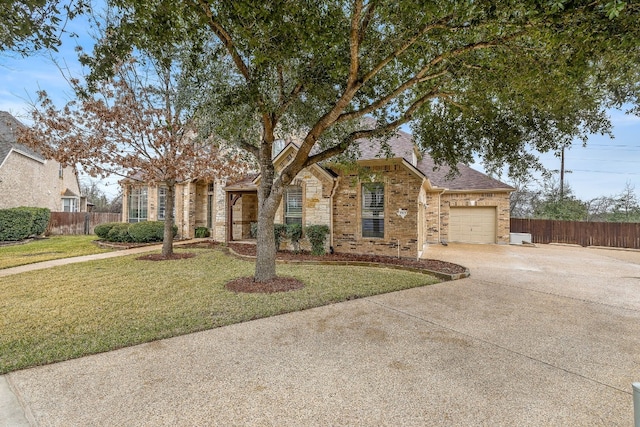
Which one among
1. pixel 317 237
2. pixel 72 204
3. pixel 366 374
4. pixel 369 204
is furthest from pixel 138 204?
pixel 366 374

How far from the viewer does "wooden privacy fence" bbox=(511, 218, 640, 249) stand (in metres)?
16.8

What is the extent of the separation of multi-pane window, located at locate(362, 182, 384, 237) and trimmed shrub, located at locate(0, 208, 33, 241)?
18.8 meters

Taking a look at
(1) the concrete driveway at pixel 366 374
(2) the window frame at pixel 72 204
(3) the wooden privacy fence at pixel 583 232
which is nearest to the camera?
(1) the concrete driveway at pixel 366 374

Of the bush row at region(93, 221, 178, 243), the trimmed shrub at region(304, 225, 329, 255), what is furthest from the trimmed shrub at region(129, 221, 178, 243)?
the trimmed shrub at region(304, 225, 329, 255)

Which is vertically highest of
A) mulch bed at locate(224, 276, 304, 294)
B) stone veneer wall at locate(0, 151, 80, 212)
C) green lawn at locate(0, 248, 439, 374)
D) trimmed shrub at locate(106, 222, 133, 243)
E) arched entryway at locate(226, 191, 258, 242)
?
stone veneer wall at locate(0, 151, 80, 212)

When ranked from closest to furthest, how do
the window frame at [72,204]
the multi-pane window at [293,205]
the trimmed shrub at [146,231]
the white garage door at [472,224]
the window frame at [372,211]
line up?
the window frame at [372,211] → the multi-pane window at [293,205] → the trimmed shrub at [146,231] → the white garage door at [472,224] → the window frame at [72,204]

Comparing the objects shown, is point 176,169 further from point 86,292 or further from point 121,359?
point 121,359

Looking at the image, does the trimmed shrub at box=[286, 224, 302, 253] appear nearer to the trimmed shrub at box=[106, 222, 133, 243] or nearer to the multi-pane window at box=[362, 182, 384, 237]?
the multi-pane window at box=[362, 182, 384, 237]

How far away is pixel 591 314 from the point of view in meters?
5.37

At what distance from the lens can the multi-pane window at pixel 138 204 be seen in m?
17.9

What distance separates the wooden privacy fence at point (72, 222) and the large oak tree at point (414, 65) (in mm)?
19787

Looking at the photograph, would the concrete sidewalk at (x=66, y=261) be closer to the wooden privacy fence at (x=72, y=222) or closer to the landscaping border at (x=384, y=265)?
the landscaping border at (x=384, y=265)

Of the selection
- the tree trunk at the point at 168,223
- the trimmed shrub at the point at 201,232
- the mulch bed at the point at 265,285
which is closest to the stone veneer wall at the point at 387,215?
the mulch bed at the point at 265,285

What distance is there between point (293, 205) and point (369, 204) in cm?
324
